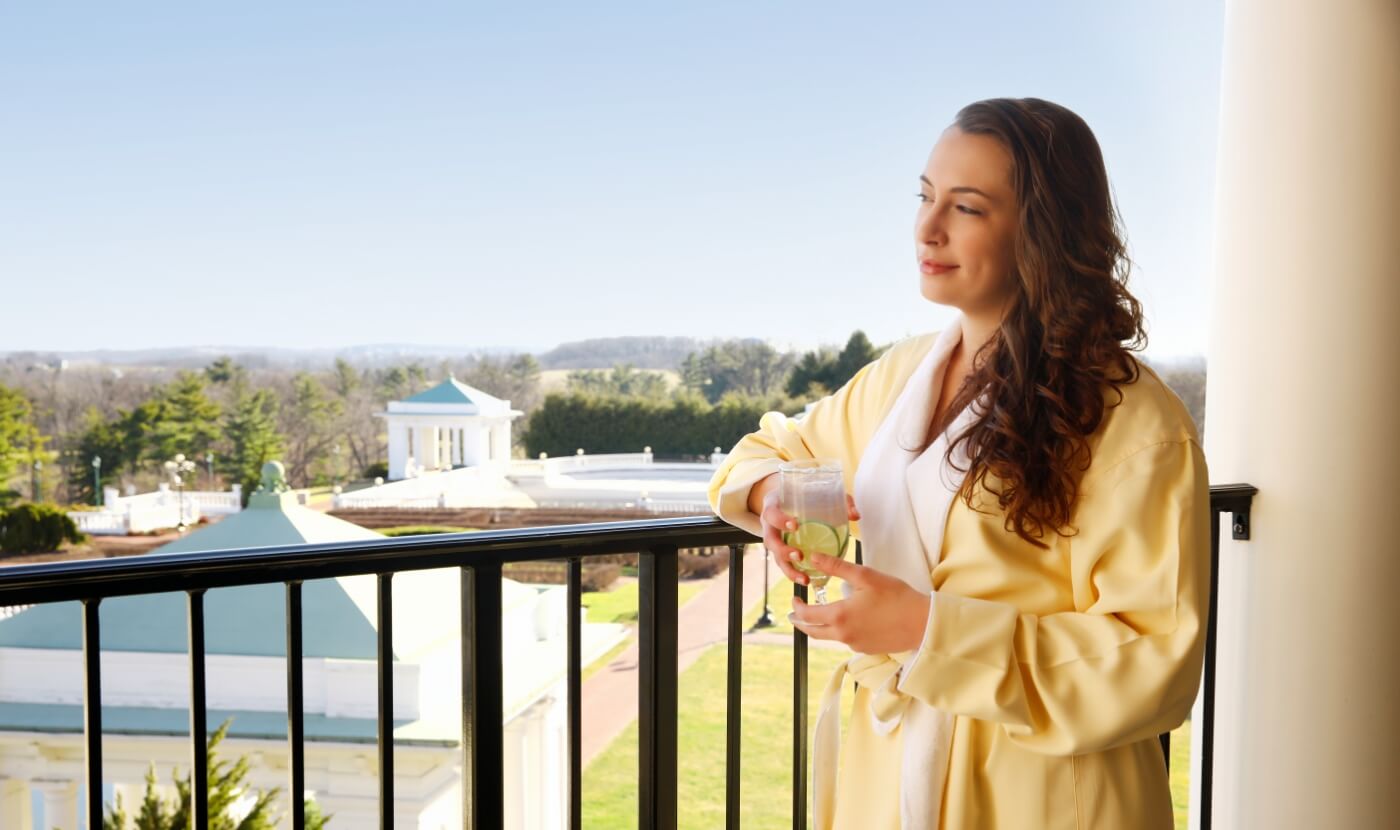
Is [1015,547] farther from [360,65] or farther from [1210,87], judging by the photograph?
[360,65]

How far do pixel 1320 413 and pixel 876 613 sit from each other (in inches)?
49.1

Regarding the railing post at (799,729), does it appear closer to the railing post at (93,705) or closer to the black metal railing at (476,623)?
the black metal railing at (476,623)

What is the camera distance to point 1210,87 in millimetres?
34656

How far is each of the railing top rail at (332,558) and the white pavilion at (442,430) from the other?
100 ft

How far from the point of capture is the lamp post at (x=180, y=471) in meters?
30.5

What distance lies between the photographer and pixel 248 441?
32156 millimetres

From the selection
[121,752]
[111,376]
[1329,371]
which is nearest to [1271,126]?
[1329,371]

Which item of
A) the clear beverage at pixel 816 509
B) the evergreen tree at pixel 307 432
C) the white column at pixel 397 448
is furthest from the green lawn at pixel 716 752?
the clear beverage at pixel 816 509

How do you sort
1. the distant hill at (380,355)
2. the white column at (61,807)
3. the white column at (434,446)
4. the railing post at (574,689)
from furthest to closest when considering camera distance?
the distant hill at (380,355) → the white column at (434,446) → the white column at (61,807) → the railing post at (574,689)

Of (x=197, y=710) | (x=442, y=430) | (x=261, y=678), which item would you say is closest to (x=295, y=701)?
(x=197, y=710)

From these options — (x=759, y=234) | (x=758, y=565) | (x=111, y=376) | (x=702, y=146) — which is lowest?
(x=758, y=565)

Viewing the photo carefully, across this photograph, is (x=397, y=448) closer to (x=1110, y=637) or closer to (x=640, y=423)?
(x=640, y=423)

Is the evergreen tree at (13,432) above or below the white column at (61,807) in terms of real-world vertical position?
above

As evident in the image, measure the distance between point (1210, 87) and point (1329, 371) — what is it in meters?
37.2
